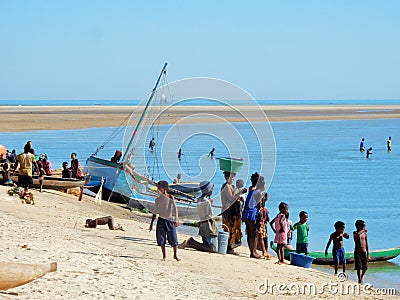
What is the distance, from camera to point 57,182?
19062 mm

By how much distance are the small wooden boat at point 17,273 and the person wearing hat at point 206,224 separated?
399 cm

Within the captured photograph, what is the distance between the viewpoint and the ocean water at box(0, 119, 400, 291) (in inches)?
760

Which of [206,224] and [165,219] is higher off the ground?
[165,219]

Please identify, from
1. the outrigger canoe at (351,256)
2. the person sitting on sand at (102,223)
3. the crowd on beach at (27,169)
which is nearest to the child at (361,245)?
the outrigger canoe at (351,256)

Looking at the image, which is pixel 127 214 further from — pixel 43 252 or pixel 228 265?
pixel 43 252

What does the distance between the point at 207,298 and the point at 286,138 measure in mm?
52174

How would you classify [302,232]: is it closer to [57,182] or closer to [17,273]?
[17,273]

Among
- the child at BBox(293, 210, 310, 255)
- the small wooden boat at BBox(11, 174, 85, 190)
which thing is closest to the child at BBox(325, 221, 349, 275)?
the child at BBox(293, 210, 310, 255)

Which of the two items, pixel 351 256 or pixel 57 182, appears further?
pixel 57 182

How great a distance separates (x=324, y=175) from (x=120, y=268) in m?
25.1

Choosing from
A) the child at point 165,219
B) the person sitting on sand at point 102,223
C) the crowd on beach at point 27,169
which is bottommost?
the person sitting on sand at point 102,223

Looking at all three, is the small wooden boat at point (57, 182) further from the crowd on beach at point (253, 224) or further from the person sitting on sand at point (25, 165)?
the crowd on beach at point (253, 224)

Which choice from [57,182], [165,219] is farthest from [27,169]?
[165,219]

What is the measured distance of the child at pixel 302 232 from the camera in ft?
40.6
